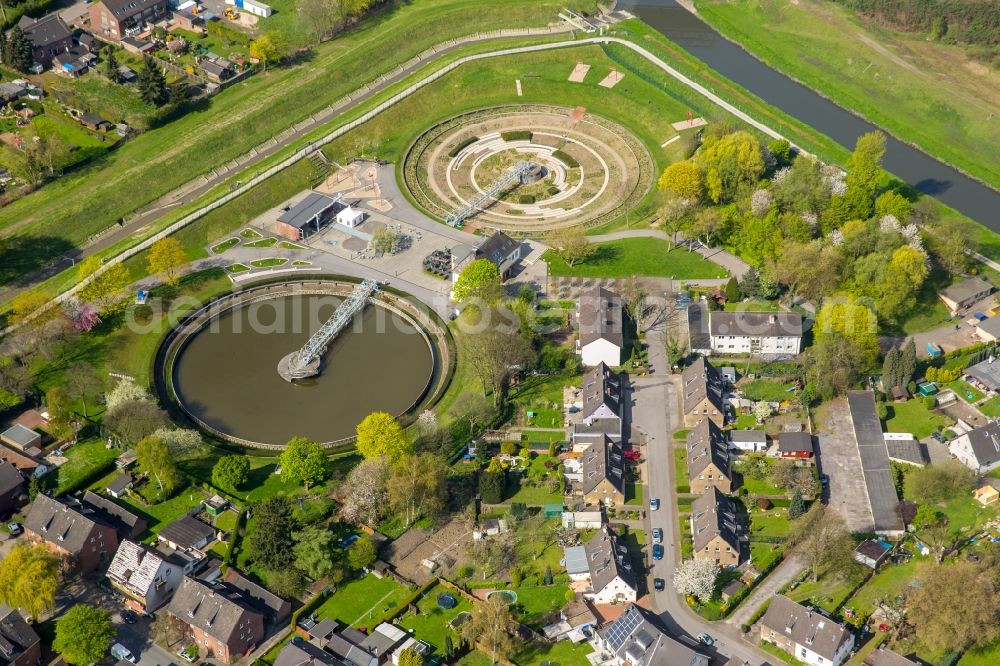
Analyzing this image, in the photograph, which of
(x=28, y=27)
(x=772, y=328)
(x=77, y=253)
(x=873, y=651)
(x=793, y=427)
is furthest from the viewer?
(x=28, y=27)

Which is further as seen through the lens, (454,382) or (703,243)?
(703,243)

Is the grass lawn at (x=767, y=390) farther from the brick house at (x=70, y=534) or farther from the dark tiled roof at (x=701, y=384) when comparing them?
the brick house at (x=70, y=534)

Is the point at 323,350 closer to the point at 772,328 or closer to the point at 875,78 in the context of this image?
the point at 772,328

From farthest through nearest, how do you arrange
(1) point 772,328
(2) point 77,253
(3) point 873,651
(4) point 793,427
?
(2) point 77,253
(1) point 772,328
(4) point 793,427
(3) point 873,651

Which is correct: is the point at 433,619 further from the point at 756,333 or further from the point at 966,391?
the point at 966,391

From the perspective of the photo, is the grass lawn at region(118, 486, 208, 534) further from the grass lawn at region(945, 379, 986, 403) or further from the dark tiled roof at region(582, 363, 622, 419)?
the grass lawn at region(945, 379, 986, 403)

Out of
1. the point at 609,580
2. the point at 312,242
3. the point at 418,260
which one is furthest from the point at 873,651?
the point at 312,242

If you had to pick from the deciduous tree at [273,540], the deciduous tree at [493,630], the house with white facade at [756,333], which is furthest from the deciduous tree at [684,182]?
the deciduous tree at [273,540]
